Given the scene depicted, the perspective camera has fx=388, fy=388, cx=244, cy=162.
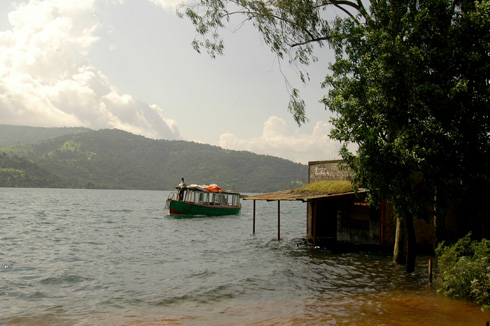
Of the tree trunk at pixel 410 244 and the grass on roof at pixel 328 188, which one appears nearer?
the tree trunk at pixel 410 244

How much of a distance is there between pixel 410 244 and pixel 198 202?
33165 mm

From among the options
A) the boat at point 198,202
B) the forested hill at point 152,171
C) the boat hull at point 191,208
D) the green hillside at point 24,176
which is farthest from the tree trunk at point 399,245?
the green hillside at point 24,176

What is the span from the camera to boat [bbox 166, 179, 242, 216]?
41.7 m

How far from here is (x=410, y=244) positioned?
12.0 m

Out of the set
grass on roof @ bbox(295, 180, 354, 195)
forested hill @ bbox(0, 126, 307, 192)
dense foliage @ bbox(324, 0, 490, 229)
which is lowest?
grass on roof @ bbox(295, 180, 354, 195)

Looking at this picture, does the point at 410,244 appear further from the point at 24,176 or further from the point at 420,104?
the point at 24,176

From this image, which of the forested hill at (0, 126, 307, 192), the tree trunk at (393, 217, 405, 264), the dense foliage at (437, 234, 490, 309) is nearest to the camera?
the dense foliage at (437, 234, 490, 309)

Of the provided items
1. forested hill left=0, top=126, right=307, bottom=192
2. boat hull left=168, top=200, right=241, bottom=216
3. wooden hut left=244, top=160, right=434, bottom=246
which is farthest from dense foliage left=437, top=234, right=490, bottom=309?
forested hill left=0, top=126, right=307, bottom=192

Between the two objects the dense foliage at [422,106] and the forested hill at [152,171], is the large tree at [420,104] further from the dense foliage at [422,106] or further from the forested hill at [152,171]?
the forested hill at [152,171]

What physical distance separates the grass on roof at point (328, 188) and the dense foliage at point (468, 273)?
24.9 feet

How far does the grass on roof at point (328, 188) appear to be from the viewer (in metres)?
17.8

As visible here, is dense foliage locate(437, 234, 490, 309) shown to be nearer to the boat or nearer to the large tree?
the large tree

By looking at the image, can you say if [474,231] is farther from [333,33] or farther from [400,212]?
[333,33]

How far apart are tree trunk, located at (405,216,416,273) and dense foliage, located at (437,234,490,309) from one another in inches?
55.4
